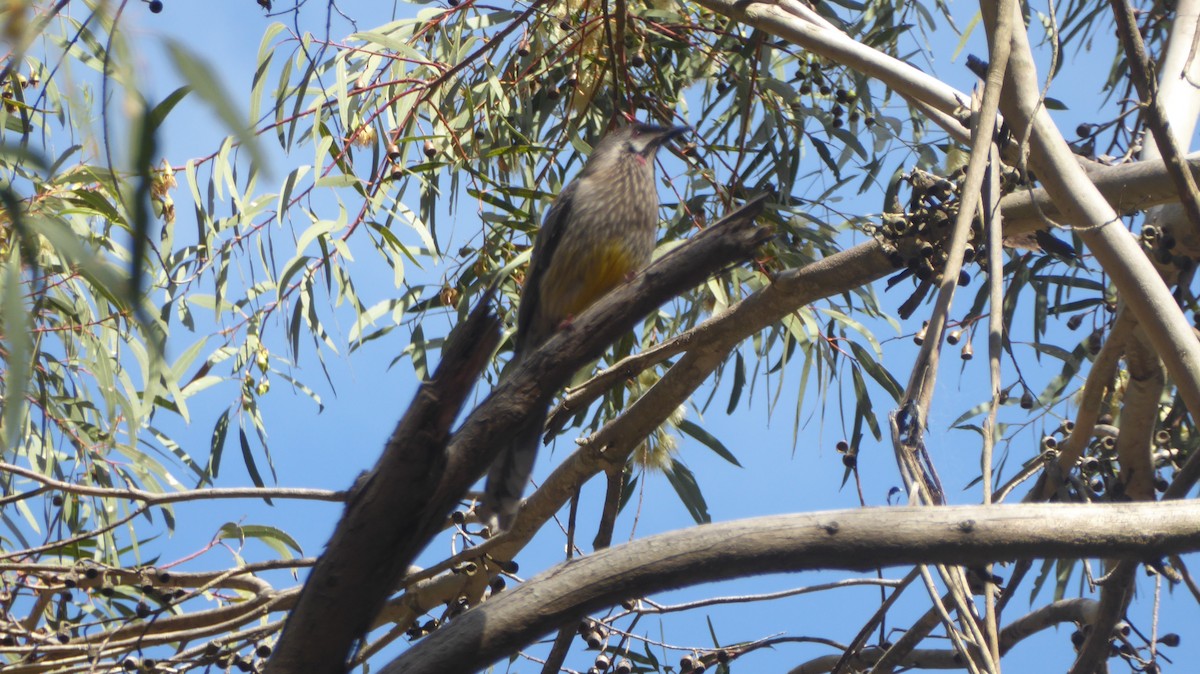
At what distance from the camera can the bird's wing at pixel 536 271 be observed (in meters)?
3.34

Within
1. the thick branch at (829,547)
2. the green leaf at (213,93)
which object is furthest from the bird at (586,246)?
the green leaf at (213,93)

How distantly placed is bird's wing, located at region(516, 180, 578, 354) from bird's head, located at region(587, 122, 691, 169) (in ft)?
0.90

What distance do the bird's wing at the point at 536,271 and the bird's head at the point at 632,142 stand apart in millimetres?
273

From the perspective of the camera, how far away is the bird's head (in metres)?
3.62

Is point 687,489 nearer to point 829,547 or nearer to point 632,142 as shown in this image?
point 632,142

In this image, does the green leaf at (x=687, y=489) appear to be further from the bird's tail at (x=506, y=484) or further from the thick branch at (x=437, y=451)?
the thick branch at (x=437, y=451)

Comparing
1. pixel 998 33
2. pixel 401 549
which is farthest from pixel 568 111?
pixel 401 549

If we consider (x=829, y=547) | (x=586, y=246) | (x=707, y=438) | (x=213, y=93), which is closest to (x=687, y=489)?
(x=707, y=438)

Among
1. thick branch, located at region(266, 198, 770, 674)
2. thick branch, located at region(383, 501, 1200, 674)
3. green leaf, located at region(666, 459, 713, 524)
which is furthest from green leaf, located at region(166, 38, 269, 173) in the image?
green leaf, located at region(666, 459, 713, 524)

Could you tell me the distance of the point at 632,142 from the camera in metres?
3.67

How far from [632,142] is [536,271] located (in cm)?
62

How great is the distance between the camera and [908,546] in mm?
1460

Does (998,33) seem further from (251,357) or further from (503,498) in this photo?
(251,357)

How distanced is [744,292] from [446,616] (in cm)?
156
